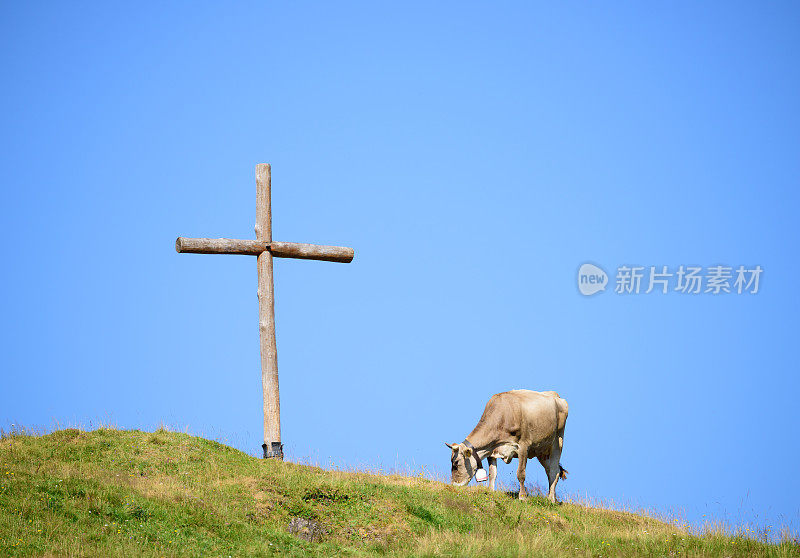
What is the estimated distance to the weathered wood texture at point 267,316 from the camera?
22.3 m

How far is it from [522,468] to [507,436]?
94 cm

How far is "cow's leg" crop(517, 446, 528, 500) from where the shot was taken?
22.0 meters

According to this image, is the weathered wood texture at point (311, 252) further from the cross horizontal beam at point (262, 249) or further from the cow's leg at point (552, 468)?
the cow's leg at point (552, 468)

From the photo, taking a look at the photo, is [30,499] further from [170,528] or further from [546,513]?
[546,513]

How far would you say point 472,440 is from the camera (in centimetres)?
2253

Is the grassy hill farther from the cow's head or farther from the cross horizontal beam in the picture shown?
the cross horizontal beam

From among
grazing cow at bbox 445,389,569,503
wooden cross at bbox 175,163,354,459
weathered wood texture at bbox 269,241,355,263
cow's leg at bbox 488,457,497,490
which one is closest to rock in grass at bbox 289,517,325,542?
wooden cross at bbox 175,163,354,459

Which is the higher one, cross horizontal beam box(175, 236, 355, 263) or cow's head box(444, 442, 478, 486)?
cross horizontal beam box(175, 236, 355, 263)

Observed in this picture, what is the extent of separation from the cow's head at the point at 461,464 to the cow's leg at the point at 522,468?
1.23m

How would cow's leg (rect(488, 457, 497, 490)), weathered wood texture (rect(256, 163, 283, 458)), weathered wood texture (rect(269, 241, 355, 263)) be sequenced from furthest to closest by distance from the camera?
1. weathered wood texture (rect(269, 241, 355, 263))
2. cow's leg (rect(488, 457, 497, 490))
3. weathered wood texture (rect(256, 163, 283, 458))

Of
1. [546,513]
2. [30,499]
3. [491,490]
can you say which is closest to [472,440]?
[491,490]

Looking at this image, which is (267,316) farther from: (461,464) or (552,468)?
(552,468)

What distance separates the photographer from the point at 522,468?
22.2m

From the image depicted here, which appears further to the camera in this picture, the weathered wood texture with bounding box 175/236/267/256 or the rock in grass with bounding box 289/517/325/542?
the weathered wood texture with bounding box 175/236/267/256
